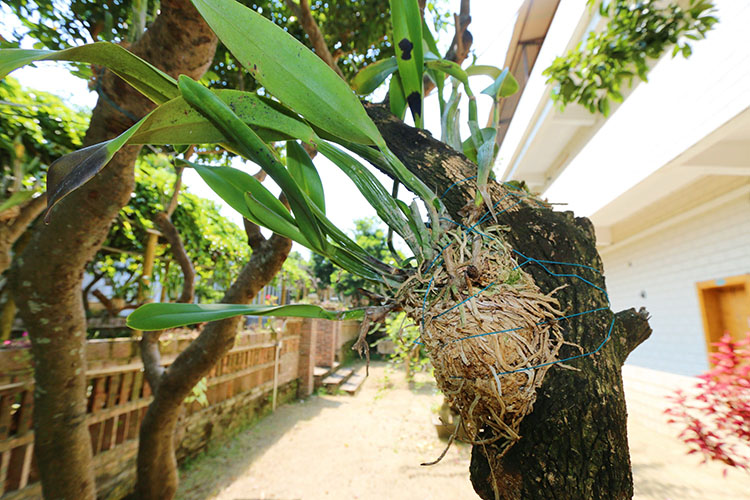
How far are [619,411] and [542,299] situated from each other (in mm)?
219

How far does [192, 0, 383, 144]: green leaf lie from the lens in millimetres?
590

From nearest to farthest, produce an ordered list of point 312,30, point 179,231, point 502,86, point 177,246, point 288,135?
1. point 288,135
2. point 502,86
3. point 312,30
4. point 177,246
5. point 179,231

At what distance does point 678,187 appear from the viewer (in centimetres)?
466

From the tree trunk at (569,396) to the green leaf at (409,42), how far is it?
0.37m

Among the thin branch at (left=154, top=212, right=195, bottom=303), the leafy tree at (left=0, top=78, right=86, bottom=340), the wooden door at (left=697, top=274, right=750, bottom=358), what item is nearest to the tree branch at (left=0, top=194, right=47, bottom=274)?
the leafy tree at (left=0, top=78, right=86, bottom=340)

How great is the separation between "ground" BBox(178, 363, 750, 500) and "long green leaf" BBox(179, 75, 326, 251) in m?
3.68

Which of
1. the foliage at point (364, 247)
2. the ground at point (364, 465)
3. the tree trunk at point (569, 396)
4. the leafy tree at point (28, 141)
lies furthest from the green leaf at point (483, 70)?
the foliage at point (364, 247)

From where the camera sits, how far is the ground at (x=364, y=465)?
3.30 m

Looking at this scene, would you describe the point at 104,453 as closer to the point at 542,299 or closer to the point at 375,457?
the point at 375,457

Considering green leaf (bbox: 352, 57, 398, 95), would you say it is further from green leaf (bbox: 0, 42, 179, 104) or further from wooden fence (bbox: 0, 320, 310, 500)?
wooden fence (bbox: 0, 320, 310, 500)

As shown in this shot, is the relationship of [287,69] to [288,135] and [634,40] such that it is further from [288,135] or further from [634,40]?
[634,40]

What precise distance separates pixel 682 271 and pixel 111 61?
6.53 meters

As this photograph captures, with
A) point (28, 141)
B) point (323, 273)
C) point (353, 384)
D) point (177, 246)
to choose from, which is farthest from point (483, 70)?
point (323, 273)

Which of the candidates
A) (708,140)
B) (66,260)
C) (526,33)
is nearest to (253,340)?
(66,260)
